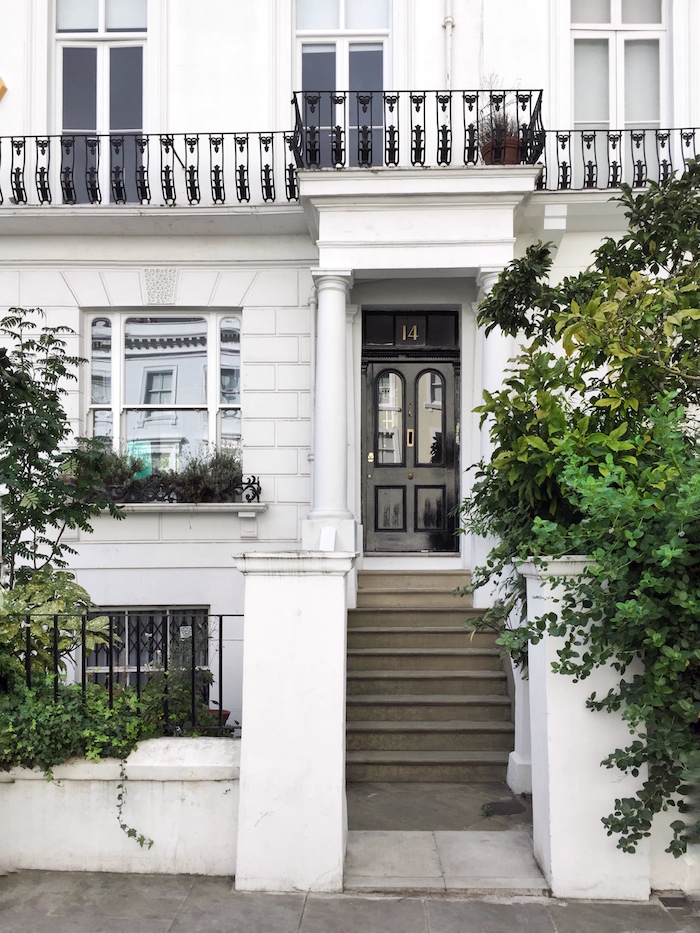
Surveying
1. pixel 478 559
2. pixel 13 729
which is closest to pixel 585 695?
pixel 13 729

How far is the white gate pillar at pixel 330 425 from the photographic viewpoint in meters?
8.36

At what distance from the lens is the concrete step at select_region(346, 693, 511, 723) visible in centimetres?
704

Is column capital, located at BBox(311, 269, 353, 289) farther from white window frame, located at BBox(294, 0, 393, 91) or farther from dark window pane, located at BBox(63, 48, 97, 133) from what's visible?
dark window pane, located at BBox(63, 48, 97, 133)

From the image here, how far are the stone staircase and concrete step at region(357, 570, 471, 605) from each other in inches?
4.4

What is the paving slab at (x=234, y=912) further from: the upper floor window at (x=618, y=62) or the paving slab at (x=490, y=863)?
the upper floor window at (x=618, y=62)

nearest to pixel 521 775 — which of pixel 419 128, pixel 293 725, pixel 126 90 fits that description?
pixel 293 725

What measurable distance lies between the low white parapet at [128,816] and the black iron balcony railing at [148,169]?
6631 millimetres

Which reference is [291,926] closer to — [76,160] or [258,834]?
[258,834]

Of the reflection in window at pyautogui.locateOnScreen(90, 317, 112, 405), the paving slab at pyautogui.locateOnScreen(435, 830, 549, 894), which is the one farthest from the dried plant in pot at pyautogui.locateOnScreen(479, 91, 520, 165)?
the paving slab at pyautogui.locateOnScreen(435, 830, 549, 894)

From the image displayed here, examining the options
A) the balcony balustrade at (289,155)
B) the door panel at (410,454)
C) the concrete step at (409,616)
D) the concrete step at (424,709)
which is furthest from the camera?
the door panel at (410,454)

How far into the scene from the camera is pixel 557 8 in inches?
378

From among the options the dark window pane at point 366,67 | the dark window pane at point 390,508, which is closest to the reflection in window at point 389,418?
the dark window pane at point 390,508

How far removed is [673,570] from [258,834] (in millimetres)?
2565

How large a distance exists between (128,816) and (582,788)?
2470 mm
